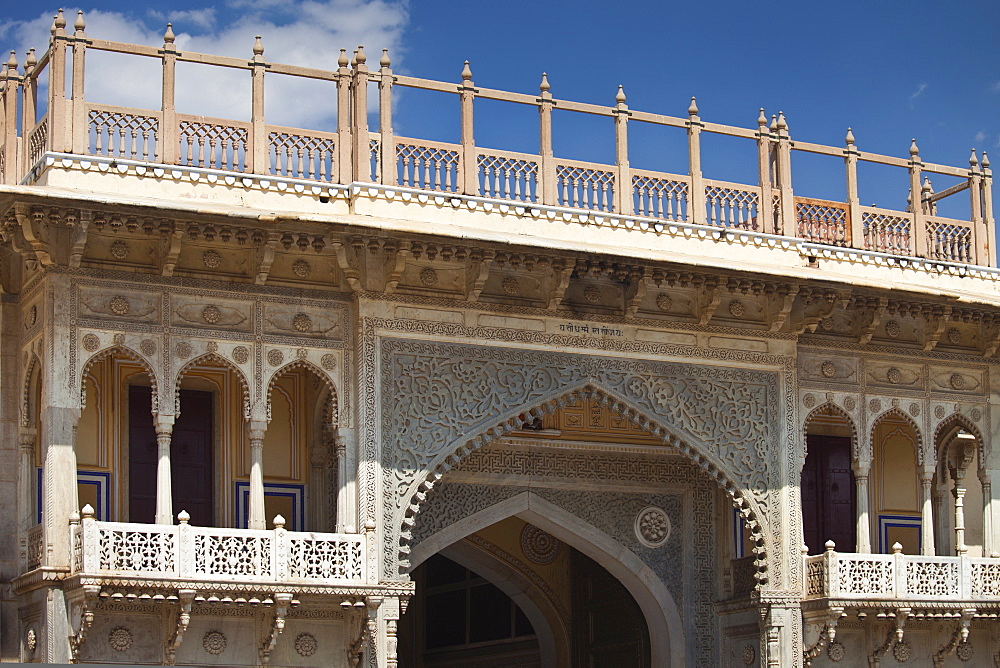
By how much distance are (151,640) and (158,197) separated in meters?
2.71

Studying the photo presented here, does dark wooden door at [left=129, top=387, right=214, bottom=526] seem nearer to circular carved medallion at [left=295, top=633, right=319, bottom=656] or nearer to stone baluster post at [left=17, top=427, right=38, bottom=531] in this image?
stone baluster post at [left=17, top=427, right=38, bottom=531]

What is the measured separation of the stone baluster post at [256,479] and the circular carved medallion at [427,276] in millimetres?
1429

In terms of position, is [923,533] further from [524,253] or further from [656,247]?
[524,253]

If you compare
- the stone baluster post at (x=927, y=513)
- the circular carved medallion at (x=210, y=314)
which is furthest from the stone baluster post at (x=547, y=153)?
the stone baluster post at (x=927, y=513)

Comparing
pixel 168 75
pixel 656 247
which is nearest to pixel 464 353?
pixel 656 247

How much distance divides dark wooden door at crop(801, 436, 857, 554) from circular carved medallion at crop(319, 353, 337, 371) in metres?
4.12

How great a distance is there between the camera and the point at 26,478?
11.2m

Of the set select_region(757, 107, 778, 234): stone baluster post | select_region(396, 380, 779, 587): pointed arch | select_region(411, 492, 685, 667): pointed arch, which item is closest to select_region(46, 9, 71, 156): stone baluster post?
select_region(396, 380, 779, 587): pointed arch

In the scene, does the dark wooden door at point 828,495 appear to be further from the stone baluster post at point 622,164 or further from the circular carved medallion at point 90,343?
the circular carved medallion at point 90,343

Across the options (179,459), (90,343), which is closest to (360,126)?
(90,343)

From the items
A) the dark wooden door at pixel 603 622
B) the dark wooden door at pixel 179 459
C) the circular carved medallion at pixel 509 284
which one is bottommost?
the dark wooden door at pixel 603 622

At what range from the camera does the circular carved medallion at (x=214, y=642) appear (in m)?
11.0

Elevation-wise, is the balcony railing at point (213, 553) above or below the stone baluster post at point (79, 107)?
below

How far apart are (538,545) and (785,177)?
11.8ft
